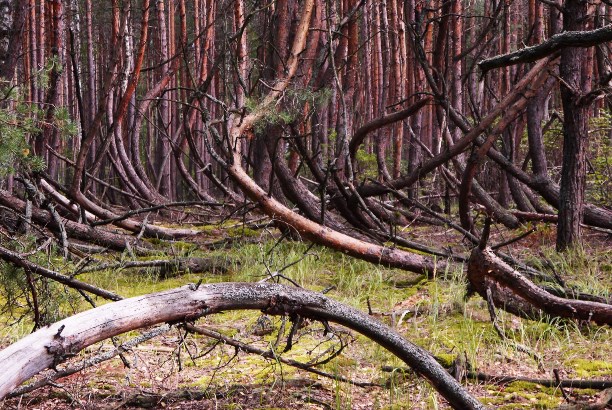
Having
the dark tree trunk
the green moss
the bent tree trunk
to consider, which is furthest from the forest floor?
the dark tree trunk

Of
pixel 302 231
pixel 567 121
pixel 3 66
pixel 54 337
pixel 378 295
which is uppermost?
pixel 3 66

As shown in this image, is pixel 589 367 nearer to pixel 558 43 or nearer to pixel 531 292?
pixel 531 292

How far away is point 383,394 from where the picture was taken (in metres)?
3.30

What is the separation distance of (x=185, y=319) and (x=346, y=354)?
1710mm

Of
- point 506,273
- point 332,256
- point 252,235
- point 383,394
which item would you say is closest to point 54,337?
point 383,394

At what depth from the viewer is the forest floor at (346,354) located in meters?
3.15

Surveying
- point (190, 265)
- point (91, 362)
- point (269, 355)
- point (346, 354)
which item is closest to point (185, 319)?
point (91, 362)

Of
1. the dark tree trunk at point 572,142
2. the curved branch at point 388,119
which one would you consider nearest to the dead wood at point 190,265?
the curved branch at point 388,119

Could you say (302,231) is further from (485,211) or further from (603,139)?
(603,139)

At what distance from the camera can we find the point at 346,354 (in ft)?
12.7

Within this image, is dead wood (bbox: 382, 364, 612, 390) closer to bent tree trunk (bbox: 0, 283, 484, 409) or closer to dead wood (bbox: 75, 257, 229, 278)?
bent tree trunk (bbox: 0, 283, 484, 409)

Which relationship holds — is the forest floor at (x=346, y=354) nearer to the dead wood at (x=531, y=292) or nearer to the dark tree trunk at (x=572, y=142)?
the dead wood at (x=531, y=292)

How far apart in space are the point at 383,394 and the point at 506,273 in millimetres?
912

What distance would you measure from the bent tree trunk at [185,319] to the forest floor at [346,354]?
0.68ft
